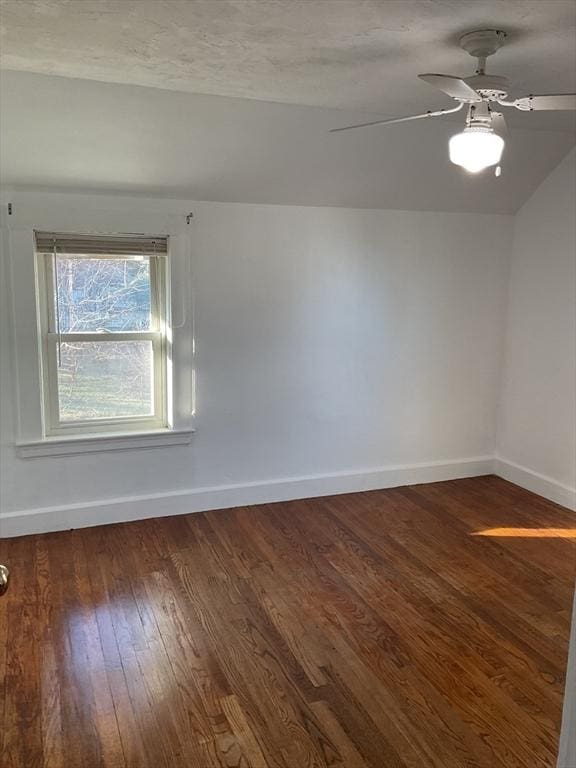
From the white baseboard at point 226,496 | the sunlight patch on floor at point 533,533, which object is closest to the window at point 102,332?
the white baseboard at point 226,496

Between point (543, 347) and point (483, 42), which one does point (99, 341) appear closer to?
point (483, 42)

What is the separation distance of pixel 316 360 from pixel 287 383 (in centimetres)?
25

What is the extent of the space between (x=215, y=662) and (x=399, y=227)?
2.93 m

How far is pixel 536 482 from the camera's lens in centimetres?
436

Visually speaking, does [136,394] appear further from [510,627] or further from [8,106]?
[510,627]

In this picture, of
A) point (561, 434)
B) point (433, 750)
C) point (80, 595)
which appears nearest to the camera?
point (433, 750)

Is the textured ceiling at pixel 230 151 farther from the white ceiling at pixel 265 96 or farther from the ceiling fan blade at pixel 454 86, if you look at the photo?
the ceiling fan blade at pixel 454 86

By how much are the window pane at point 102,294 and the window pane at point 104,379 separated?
116mm

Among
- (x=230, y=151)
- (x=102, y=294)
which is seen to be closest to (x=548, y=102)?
(x=230, y=151)

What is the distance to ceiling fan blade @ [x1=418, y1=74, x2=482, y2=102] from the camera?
1942 millimetres

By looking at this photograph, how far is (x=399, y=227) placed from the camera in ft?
13.7

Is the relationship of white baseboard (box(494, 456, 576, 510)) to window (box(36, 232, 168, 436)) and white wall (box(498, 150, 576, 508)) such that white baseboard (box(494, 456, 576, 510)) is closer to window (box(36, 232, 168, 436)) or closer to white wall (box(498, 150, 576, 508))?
white wall (box(498, 150, 576, 508))

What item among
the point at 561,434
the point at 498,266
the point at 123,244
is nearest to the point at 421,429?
the point at 561,434

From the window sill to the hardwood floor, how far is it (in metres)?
0.46
